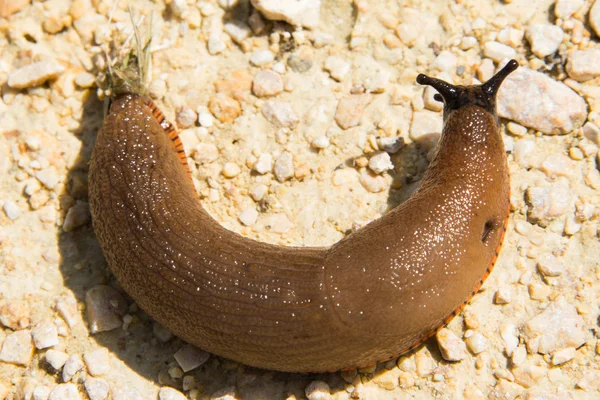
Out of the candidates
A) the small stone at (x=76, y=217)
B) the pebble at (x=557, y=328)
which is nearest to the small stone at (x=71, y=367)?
the small stone at (x=76, y=217)

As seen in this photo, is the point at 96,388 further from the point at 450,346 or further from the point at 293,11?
the point at 293,11

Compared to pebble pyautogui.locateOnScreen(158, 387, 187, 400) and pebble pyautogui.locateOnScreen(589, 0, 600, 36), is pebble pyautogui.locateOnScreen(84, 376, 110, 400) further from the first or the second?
pebble pyautogui.locateOnScreen(589, 0, 600, 36)

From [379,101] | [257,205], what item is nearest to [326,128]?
[379,101]

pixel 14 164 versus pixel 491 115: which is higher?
pixel 491 115

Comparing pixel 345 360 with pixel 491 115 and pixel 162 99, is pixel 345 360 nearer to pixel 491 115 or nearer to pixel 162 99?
pixel 491 115

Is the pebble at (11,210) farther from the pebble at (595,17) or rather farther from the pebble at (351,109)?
the pebble at (595,17)

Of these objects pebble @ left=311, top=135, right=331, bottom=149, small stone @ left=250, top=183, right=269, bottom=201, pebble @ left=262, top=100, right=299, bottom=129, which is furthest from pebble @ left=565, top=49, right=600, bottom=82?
small stone @ left=250, top=183, right=269, bottom=201
